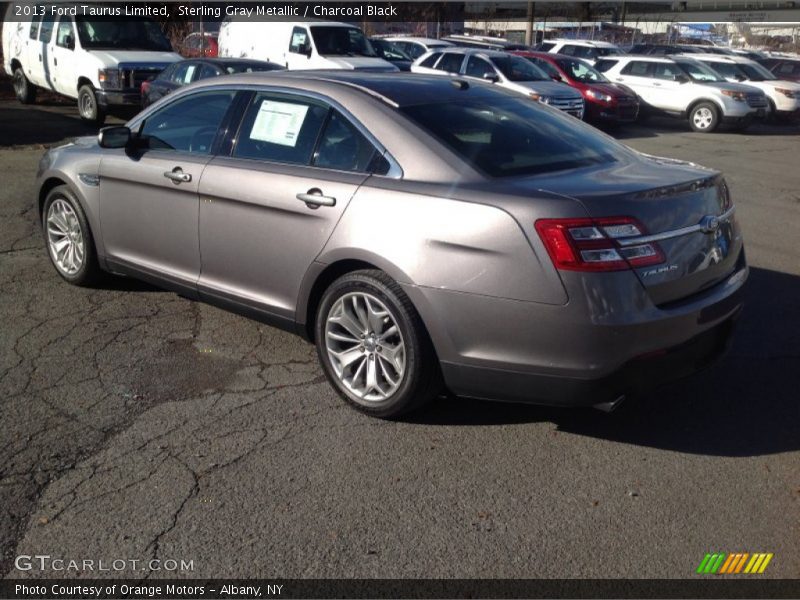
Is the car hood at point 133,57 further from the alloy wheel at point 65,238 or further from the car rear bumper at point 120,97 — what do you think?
the alloy wheel at point 65,238

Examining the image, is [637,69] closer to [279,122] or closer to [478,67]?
[478,67]

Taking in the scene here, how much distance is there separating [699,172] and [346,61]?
14.2 m

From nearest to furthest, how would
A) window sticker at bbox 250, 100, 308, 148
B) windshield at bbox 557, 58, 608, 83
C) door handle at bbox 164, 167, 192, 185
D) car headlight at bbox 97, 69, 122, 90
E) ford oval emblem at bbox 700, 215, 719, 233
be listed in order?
1. ford oval emblem at bbox 700, 215, 719, 233
2. window sticker at bbox 250, 100, 308, 148
3. door handle at bbox 164, 167, 192, 185
4. car headlight at bbox 97, 69, 122, 90
5. windshield at bbox 557, 58, 608, 83

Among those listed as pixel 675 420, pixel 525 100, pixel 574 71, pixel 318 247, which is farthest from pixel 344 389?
pixel 574 71

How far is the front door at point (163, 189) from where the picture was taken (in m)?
5.19

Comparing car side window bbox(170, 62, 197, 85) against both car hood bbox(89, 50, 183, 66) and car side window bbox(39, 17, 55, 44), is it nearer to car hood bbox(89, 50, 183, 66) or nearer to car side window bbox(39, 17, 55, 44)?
car hood bbox(89, 50, 183, 66)

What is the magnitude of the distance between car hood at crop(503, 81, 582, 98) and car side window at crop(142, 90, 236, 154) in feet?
41.2

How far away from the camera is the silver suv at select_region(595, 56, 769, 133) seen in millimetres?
19828

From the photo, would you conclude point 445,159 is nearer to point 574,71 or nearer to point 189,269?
point 189,269

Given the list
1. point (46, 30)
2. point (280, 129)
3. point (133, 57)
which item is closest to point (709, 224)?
point (280, 129)

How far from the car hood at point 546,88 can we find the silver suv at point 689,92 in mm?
3976

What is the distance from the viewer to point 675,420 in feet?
14.4

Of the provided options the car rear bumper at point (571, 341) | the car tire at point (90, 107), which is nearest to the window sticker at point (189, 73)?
the car tire at point (90, 107)

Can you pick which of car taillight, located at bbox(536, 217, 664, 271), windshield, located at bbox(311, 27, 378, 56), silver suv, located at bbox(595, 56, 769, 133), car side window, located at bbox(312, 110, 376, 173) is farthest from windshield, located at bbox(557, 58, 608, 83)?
car taillight, located at bbox(536, 217, 664, 271)
